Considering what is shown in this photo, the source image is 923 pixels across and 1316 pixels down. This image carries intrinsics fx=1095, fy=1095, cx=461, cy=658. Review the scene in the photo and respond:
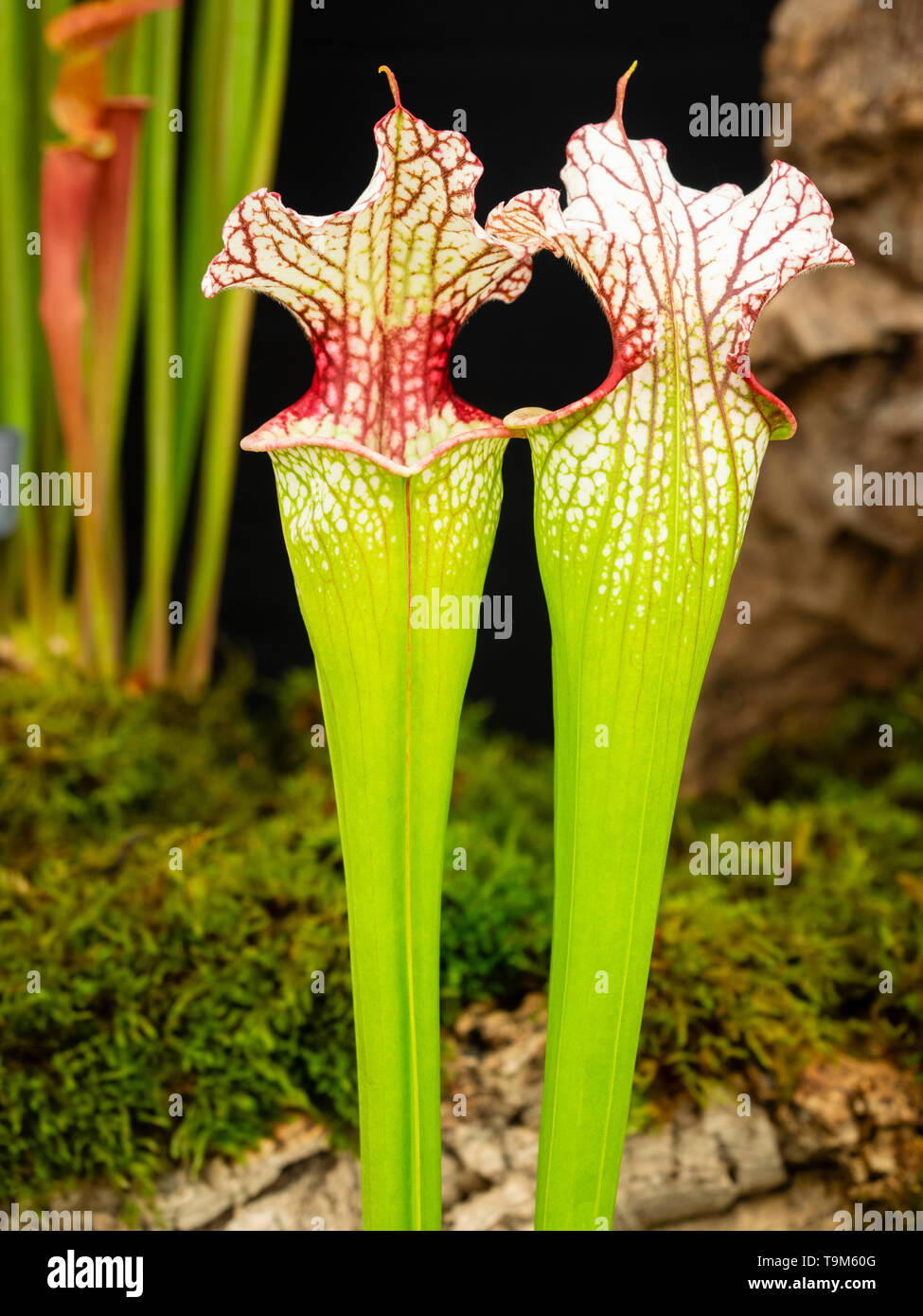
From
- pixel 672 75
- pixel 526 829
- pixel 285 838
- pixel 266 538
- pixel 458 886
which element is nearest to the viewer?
pixel 458 886

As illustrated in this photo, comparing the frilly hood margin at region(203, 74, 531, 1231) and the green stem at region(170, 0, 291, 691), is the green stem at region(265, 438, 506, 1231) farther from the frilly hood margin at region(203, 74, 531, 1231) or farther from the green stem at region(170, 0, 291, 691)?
the green stem at region(170, 0, 291, 691)

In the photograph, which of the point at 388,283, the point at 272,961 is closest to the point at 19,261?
the point at 272,961

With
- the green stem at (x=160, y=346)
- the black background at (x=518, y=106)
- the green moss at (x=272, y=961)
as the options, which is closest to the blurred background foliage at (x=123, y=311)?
the green stem at (x=160, y=346)

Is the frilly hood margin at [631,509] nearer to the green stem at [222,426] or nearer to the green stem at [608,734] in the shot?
the green stem at [608,734]

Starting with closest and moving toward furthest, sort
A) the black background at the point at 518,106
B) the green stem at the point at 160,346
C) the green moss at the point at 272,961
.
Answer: the green moss at the point at 272,961 < the black background at the point at 518,106 < the green stem at the point at 160,346
